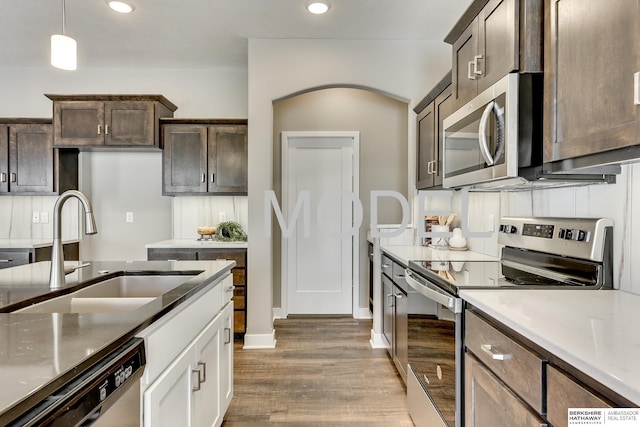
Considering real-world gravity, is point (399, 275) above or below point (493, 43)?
below

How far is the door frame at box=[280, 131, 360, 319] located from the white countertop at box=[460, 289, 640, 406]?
2.82 m

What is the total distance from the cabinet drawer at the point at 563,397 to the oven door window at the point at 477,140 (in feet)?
2.92

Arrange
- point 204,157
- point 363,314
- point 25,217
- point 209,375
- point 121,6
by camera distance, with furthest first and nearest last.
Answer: point 363,314
point 25,217
point 204,157
point 121,6
point 209,375

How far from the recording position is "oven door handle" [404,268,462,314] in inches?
58.6

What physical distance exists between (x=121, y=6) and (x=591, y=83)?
3005 millimetres

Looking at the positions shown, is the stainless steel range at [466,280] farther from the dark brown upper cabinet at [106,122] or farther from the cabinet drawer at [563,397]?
the dark brown upper cabinet at [106,122]

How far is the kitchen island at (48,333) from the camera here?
68cm

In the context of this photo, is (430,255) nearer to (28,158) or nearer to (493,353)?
(493,353)

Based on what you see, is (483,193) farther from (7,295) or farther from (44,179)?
(44,179)

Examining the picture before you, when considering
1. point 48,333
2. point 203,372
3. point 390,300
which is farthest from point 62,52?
point 390,300

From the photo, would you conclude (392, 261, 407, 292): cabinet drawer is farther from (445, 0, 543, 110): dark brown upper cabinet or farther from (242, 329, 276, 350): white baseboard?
(242, 329, 276, 350): white baseboard

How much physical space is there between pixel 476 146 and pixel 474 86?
320 mm

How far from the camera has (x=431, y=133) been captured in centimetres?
294

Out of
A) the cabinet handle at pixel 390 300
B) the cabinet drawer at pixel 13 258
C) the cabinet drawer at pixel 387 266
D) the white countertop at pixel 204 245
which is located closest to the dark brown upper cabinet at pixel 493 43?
the cabinet drawer at pixel 387 266
